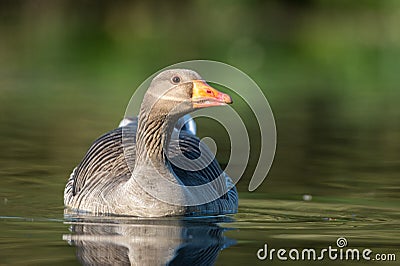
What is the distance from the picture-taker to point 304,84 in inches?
1003

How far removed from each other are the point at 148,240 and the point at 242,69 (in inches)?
703

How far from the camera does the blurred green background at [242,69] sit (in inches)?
508

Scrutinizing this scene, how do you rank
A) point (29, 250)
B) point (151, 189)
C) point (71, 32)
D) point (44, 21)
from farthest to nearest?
1. point (44, 21)
2. point (71, 32)
3. point (151, 189)
4. point (29, 250)

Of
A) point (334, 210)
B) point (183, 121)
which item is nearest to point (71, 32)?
point (183, 121)

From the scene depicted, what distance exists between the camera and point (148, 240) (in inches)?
375

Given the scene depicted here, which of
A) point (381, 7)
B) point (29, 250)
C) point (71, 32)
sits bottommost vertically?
point (29, 250)

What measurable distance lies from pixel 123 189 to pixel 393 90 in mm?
14899

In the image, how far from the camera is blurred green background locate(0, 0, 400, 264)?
12898 millimetres

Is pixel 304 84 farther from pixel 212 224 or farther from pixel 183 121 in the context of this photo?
pixel 212 224

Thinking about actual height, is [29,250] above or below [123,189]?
below
